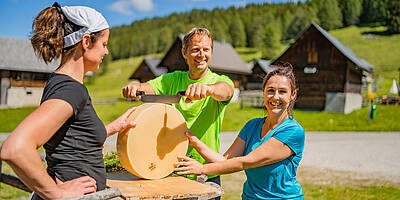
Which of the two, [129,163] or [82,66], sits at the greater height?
[82,66]

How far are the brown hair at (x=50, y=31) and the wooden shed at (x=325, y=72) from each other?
24.4 meters

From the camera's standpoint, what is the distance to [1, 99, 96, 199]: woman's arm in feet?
4.45

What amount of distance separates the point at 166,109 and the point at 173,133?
7.7 inches

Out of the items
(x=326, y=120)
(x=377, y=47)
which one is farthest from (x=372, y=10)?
(x=377, y=47)

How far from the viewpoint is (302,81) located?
88.4 feet

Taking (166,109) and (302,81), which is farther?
(302,81)

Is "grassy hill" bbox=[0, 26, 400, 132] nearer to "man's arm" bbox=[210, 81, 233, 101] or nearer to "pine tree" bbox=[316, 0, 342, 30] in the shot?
"pine tree" bbox=[316, 0, 342, 30]

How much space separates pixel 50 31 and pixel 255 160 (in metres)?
1.53

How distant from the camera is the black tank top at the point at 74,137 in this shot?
1.55 metres

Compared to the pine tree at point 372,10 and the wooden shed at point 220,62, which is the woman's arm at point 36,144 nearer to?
the pine tree at point 372,10

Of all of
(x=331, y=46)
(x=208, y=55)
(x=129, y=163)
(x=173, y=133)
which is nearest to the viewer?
(x=129, y=163)

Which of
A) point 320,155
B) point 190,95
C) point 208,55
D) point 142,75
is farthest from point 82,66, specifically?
point 142,75

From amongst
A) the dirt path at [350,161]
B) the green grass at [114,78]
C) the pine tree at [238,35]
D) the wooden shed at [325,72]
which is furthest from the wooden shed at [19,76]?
the pine tree at [238,35]

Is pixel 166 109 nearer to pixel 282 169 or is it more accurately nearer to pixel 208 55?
pixel 208 55
